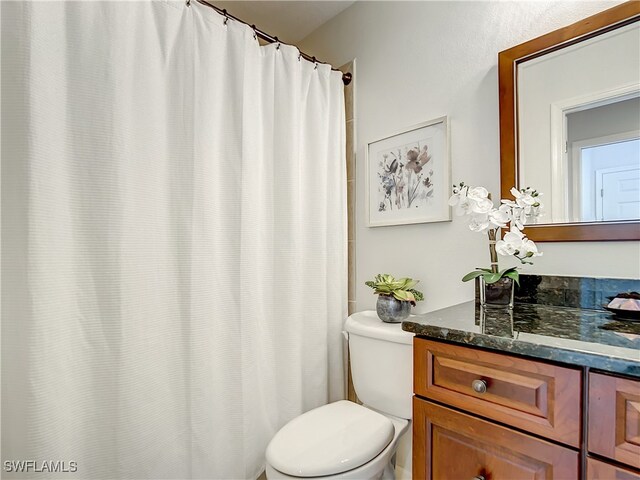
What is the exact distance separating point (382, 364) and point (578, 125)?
106cm

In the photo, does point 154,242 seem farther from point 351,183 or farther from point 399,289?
point 351,183

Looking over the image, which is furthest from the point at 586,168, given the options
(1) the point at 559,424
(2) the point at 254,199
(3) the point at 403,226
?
(2) the point at 254,199

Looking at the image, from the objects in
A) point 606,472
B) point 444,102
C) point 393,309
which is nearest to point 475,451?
point 606,472

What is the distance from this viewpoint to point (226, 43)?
1.34 m

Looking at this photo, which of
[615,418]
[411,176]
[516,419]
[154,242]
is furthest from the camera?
[411,176]

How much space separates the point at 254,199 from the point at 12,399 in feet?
3.15

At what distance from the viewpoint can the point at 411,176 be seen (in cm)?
A: 154

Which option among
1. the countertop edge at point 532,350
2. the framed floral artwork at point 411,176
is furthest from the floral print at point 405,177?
the countertop edge at point 532,350

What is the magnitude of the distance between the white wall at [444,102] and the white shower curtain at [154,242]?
33cm

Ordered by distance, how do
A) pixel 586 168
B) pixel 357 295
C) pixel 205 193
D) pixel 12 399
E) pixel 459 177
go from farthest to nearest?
pixel 357 295 → pixel 459 177 → pixel 205 193 → pixel 586 168 → pixel 12 399

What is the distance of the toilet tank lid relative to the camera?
122 cm

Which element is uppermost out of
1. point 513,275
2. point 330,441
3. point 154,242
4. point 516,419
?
point 154,242

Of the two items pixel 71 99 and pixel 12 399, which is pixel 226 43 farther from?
pixel 12 399

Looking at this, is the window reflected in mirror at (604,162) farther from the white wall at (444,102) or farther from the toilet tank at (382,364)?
the toilet tank at (382,364)
